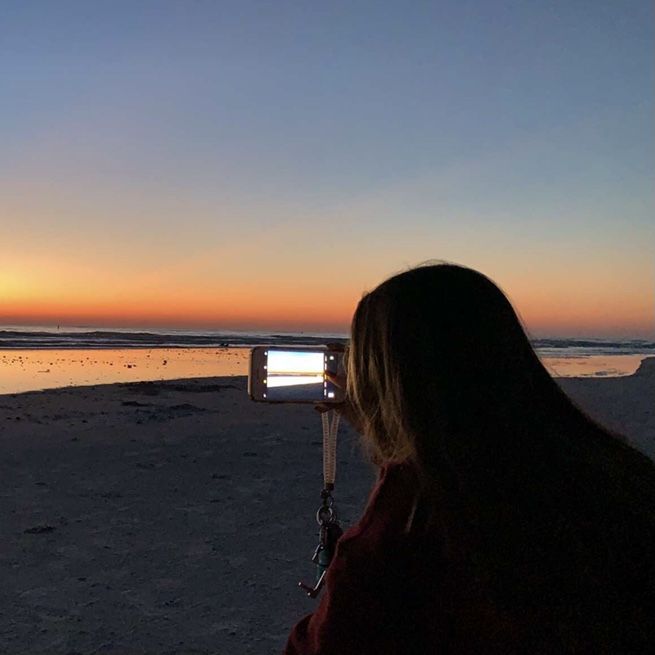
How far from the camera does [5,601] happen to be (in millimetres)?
4277

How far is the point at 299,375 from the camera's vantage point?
2119mm

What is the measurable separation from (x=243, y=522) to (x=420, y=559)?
193 inches

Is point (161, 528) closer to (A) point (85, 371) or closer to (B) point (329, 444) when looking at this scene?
(B) point (329, 444)

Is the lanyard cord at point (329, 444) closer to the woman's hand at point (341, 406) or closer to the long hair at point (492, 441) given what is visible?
the woman's hand at point (341, 406)

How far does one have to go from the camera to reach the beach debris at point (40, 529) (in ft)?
18.1

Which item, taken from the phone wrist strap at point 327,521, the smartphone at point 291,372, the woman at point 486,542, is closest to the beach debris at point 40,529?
the phone wrist strap at point 327,521

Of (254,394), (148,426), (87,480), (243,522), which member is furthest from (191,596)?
(148,426)

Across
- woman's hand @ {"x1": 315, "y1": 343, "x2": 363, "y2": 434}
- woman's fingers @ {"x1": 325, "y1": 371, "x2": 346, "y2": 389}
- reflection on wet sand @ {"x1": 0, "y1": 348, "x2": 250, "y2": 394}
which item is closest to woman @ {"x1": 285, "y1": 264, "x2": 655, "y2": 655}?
woman's hand @ {"x1": 315, "y1": 343, "x2": 363, "y2": 434}

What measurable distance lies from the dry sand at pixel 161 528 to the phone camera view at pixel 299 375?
32.8 inches

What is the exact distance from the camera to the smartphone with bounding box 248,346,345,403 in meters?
2.06

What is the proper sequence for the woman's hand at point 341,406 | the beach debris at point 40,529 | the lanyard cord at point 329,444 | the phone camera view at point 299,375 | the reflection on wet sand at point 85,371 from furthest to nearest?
the reflection on wet sand at point 85,371
the beach debris at point 40,529
the lanyard cord at point 329,444
the phone camera view at point 299,375
the woman's hand at point 341,406

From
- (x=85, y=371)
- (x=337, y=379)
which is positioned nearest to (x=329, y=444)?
(x=337, y=379)

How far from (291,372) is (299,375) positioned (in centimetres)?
5

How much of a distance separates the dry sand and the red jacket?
3.25 feet
